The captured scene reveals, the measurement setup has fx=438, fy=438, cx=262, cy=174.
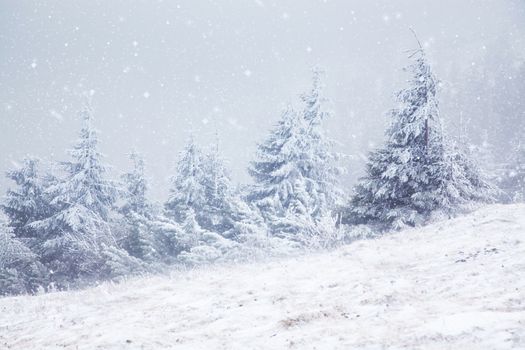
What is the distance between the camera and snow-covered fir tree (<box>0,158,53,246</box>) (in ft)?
85.2

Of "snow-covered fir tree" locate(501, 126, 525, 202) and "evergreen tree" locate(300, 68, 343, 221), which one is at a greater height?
"evergreen tree" locate(300, 68, 343, 221)

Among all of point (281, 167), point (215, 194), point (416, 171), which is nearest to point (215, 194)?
point (215, 194)

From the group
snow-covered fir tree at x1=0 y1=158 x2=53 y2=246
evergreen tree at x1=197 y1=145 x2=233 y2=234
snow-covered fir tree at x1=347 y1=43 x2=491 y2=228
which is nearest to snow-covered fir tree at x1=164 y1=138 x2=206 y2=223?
evergreen tree at x1=197 y1=145 x2=233 y2=234

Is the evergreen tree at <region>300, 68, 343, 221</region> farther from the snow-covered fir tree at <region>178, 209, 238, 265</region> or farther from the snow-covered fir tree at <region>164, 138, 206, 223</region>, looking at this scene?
the snow-covered fir tree at <region>178, 209, 238, 265</region>

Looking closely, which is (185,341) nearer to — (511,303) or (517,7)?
(511,303)

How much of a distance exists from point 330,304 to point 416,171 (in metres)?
9.59

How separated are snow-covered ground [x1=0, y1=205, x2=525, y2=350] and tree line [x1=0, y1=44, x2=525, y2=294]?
321cm

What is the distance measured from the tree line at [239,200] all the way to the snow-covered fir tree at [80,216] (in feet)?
0.26

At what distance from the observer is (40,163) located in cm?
2719

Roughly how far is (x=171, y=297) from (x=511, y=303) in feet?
23.4

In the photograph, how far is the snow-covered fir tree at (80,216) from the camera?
2339cm

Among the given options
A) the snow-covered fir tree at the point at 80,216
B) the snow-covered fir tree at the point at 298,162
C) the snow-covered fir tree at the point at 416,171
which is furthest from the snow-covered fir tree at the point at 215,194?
the snow-covered fir tree at the point at 416,171

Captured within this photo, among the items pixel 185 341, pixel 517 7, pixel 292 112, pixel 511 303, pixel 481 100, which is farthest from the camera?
pixel 517 7

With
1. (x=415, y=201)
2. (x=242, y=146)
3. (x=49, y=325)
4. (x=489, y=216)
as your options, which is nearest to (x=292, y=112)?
(x=415, y=201)
